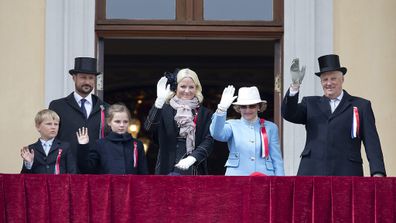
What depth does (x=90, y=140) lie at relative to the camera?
10930mm

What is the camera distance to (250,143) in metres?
10.8

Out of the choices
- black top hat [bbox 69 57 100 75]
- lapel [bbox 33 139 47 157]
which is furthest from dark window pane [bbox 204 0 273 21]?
lapel [bbox 33 139 47 157]

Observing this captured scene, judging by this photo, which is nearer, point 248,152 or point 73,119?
point 248,152

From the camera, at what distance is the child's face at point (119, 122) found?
34.9 ft

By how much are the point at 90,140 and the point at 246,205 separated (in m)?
1.49

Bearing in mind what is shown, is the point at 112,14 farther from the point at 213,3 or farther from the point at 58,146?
the point at 58,146

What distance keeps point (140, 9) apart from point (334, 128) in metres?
2.88

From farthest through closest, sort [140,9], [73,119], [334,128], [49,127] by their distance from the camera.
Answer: [140,9] < [73,119] < [334,128] < [49,127]

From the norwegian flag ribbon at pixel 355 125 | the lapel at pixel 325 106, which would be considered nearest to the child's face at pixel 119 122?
the lapel at pixel 325 106

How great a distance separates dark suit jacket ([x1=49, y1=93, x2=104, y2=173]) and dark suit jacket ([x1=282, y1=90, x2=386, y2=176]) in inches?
60.5

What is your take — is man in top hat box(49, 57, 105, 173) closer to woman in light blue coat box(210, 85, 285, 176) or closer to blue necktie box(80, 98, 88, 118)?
blue necktie box(80, 98, 88, 118)

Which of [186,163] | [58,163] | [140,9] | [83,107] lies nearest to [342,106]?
[186,163]

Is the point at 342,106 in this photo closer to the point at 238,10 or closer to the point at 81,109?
the point at 81,109

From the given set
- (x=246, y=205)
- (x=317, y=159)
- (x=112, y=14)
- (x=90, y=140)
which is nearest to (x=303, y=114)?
(x=317, y=159)
